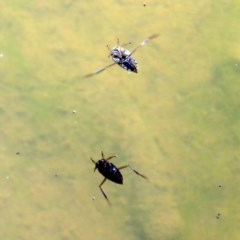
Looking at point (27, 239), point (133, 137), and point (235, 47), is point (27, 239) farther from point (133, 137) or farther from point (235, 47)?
point (235, 47)

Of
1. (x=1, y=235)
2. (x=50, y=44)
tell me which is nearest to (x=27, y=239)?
(x=1, y=235)

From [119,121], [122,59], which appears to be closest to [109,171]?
[119,121]

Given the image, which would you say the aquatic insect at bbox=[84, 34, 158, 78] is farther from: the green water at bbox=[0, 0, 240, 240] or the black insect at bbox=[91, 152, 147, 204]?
the black insect at bbox=[91, 152, 147, 204]

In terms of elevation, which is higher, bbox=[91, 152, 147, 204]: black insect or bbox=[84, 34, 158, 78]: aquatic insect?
bbox=[84, 34, 158, 78]: aquatic insect

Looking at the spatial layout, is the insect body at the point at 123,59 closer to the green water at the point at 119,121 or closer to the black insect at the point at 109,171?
the green water at the point at 119,121

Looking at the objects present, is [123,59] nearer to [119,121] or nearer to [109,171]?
[119,121]

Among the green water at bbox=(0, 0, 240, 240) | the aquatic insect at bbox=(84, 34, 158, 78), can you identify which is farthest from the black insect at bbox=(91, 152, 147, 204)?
the aquatic insect at bbox=(84, 34, 158, 78)

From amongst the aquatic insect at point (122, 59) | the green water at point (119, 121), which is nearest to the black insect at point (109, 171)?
the green water at point (119, 121)

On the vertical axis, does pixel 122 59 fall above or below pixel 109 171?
above

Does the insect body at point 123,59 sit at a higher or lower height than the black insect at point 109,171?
higher
